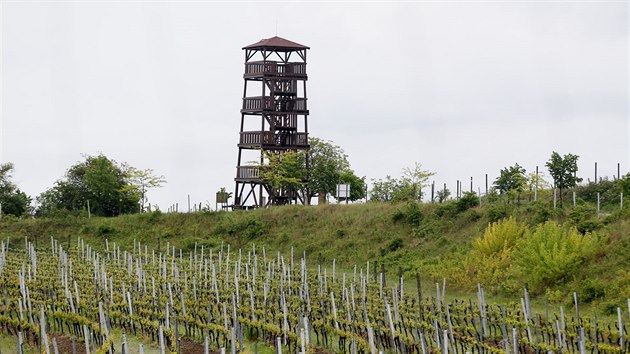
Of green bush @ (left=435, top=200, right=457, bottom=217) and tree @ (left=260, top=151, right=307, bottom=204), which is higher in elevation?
tree @ (left=260, top=151, right=307, bottom=204)

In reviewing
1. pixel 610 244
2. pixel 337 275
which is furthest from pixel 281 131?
pixel 610 244

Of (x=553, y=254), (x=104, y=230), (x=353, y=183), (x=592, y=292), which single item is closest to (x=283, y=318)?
(x=592, y=292)

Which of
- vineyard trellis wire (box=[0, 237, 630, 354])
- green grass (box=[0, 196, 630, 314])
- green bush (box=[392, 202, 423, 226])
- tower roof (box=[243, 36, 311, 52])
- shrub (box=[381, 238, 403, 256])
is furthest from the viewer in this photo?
tower roof (box=[243, 36, 311, 52])

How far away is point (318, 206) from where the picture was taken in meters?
64.1

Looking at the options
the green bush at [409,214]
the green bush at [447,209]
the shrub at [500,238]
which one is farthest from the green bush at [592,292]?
the green bush at [409,214]

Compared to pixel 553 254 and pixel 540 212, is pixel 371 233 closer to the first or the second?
pixel 540 212

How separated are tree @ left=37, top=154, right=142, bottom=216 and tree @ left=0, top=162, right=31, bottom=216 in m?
1.55

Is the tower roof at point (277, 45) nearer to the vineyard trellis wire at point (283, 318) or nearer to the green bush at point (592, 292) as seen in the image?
the vineyard trellis wire at point (283, 318)

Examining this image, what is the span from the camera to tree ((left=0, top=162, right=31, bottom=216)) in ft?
260

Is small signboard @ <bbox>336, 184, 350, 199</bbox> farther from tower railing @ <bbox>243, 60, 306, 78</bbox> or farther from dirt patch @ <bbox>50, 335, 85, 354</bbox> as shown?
dirt patch @ <bbox>50, 335, 85, 354</bbox>

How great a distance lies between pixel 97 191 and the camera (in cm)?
7806

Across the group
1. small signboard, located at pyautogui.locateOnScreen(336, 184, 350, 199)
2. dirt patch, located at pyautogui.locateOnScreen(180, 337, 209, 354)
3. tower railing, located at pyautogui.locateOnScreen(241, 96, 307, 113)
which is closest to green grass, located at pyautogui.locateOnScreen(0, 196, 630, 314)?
small signboard, located at pyautogui.locateOnScreen(336, 184, 350, 199)

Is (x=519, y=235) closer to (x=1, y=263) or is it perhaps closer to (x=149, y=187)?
(x=1, y=263)

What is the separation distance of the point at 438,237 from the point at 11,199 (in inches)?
1386
